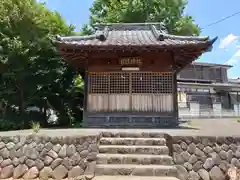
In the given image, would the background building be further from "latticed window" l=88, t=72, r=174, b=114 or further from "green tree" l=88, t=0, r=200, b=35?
"latticed window" l=88, t=72, r=174, b=114

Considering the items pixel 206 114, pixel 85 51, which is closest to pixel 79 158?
pixel 85 51

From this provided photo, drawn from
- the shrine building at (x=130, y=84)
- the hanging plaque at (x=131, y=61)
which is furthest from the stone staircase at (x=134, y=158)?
the hanging plaque at (x=131, y=61)

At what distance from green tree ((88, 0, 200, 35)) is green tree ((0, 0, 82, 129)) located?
8.47 metres

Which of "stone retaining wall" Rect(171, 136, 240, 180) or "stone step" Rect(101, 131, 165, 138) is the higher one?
"stone step" Rect(101, 131, 165, 138)

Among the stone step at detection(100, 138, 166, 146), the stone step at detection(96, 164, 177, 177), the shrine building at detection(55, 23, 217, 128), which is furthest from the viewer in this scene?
the shrine building at detection(55, 23, 217, 128)

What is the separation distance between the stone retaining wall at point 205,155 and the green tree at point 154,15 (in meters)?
15.3

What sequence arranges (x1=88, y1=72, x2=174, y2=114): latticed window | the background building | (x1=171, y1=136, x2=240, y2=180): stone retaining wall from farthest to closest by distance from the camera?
the background building → (x1=88, y1=72, x2=174, y2=114): latticed window → (x1=171, y1=136, x2=240, y2=180): stone retaining wall

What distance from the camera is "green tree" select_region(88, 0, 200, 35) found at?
812 inches

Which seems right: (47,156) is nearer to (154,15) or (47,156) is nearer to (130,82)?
(130,82)

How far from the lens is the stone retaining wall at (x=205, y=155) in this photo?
621 cm

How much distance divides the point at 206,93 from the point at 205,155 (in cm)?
2236

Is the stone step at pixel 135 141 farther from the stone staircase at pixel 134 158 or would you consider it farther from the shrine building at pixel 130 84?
the shrine building at pixel 130 84

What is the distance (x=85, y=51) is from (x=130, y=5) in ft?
43.1

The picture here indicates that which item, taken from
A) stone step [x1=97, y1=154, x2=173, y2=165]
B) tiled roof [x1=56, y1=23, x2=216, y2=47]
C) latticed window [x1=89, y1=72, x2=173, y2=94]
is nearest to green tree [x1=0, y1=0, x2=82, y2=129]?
tiled roof [x1=56, y1=23, x2=216, y2=47]
